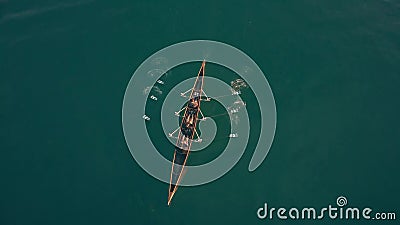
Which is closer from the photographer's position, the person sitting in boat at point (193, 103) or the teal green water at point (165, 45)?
the teal green water at point (165, 45)

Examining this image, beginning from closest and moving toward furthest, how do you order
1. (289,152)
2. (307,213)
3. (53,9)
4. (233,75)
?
(307,213) < (289,152) < (233,75) < (53,9)

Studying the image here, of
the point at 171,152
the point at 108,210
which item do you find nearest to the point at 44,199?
the point at 108,210

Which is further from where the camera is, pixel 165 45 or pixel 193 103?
pixel 165 45

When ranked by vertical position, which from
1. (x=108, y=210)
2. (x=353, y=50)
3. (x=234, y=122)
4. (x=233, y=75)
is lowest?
(x=108, y=210)

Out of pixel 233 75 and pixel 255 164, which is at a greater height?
pixel 233 75

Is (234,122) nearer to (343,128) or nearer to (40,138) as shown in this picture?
(343,128)

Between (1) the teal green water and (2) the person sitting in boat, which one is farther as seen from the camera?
(2) the person sitting in boat

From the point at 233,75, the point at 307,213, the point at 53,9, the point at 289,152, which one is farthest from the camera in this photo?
the point at 53,9

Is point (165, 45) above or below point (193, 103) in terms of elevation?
above
